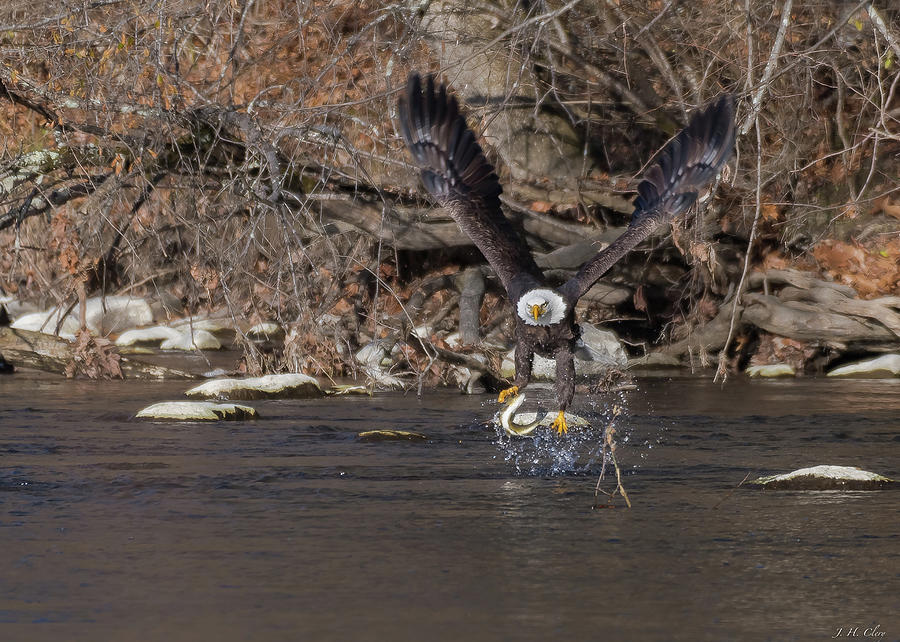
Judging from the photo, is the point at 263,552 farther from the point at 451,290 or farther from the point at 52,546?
the point at 451,290

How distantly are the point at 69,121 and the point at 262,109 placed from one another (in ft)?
5.08

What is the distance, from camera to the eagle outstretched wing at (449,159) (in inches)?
332

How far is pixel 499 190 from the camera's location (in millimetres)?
8664

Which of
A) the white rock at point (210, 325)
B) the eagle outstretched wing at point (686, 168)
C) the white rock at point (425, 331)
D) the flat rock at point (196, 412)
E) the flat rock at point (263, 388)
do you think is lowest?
the flat rock at point (196, 412)

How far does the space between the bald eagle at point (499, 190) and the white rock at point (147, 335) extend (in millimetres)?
6672

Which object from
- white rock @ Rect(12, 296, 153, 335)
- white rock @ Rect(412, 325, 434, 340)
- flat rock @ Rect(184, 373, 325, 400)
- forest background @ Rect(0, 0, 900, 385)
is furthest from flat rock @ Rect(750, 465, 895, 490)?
white rock @ Rect(12, 296, 153, 335)

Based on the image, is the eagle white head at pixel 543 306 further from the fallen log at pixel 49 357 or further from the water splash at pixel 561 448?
the fallen log at pixel 49 357

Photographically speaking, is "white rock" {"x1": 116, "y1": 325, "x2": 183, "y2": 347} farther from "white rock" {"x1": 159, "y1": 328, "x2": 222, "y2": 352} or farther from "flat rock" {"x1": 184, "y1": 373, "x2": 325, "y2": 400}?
"flat rock" {"x1": 184, "y1": 373, "x2": 325, "y2": 400}

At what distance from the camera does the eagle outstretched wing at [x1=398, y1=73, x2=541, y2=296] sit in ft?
27.7

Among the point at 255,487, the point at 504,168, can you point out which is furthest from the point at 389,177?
the point at 255,487

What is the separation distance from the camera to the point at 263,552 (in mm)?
4770

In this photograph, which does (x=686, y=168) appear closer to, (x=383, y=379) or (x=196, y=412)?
(x=383, y=379)

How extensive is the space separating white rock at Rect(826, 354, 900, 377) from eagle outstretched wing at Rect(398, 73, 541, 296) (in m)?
4.45
